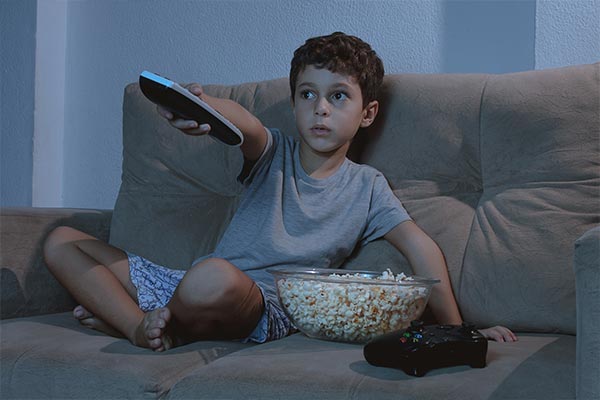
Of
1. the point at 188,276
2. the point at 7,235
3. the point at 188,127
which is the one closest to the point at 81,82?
the point at 7,235

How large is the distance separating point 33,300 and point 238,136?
59 cm

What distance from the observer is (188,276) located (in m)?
1.16

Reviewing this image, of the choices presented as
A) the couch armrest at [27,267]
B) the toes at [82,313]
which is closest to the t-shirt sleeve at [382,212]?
the toes at [82,313]

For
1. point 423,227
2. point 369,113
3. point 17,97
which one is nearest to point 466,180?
point 423,227

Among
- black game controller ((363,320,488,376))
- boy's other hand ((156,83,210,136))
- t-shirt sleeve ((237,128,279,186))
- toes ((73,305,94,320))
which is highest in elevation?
boy's other hand ((156,83,210,136))

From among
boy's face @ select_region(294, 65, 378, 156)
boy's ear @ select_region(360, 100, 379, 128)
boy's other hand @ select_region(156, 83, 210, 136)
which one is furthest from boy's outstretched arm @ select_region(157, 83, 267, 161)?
boy's ear @ select_region(360, 100, 379, 128)

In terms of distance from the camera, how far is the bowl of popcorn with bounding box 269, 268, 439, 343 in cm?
112

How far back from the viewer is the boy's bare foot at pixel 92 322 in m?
1.28

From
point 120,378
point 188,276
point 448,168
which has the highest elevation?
point 448,168

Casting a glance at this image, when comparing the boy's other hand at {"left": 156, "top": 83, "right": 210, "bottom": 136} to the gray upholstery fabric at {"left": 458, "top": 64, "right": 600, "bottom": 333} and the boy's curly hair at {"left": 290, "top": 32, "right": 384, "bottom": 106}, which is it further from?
the gray upholstery fabric at {"left": 458, "top": 64, "right": 600, "bottom": 333}

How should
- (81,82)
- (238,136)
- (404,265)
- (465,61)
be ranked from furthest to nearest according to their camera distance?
1. (81,82)
2. (465,61)
3. (404,265)
4. (238,136)

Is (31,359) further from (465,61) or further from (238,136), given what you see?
(465,61)

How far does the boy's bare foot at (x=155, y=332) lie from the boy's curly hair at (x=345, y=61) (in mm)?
650

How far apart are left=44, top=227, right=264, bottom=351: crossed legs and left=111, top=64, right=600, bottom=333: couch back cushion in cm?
23
